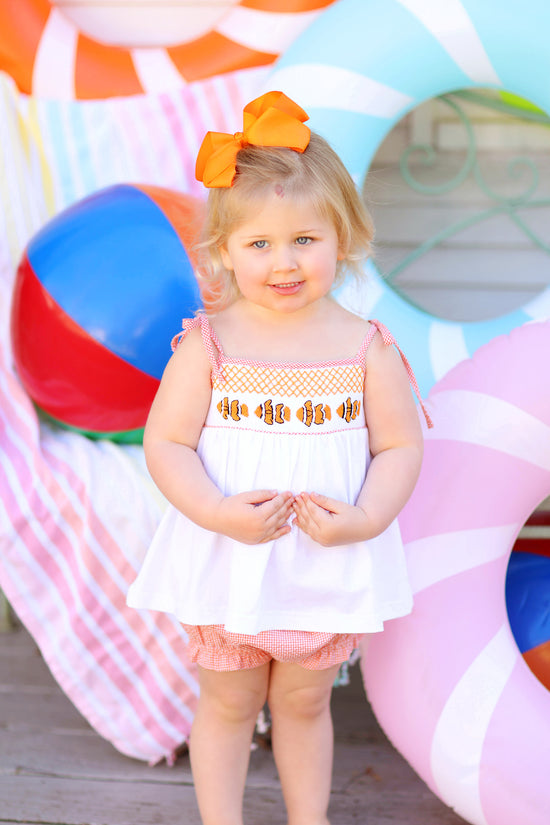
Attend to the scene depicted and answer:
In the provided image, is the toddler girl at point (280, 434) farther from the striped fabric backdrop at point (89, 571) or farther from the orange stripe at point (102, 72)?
the orange stripe at point (102, 72)

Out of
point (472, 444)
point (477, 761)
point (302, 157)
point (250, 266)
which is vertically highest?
point (302, 157)

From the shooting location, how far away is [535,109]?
8.15 ft

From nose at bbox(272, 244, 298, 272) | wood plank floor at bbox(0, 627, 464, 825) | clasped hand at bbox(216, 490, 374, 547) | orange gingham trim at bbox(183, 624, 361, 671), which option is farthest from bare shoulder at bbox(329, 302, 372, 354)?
wood plank floor at bbox(0, 627, 464, 825)

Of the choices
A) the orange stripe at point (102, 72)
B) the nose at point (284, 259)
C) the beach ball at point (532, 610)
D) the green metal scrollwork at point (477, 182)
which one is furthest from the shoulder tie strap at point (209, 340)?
the green metal scrollwork at point (477, 182)

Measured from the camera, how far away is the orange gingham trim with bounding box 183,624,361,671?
57.0 inches

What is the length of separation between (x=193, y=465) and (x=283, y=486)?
14 cm

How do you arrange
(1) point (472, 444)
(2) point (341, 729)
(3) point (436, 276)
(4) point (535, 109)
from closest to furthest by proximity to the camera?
(1) point (472, 444) < (2) point (341, 729) < (4) point (535, 109) < (3) point (436, 276)

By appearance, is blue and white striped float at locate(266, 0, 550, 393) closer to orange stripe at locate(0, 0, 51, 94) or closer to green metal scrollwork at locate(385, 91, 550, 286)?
green metal scrollwork at locate(385, 91, 550, 286)

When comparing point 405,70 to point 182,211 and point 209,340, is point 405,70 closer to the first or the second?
point 182,211

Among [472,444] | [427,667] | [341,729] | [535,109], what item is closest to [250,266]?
[472,444]

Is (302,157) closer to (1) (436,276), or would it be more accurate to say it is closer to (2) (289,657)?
(2) (289,657)

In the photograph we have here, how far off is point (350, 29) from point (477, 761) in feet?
5.14

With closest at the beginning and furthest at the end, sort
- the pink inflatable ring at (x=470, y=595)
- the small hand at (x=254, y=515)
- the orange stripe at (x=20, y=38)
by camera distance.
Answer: the small hand at (x=254, y=515) → the pink inflatable ring at (x=470, y=595) → the orange stripe at (x=20, y=38)

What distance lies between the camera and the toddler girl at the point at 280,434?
1.37 metres
